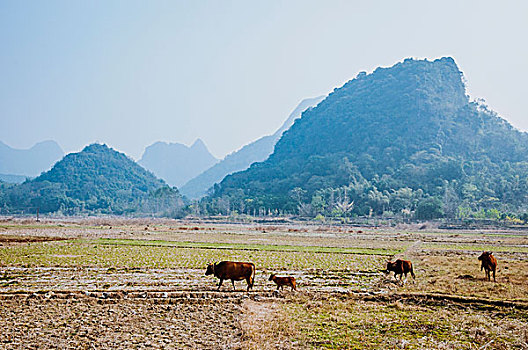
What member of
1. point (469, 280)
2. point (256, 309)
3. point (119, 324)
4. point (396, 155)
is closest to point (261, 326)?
point (256, 309)

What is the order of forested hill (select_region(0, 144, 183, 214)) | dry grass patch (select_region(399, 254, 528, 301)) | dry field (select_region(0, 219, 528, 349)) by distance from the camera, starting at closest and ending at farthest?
1. dry field (select_region(0, 219, 528, 349))
2. dry grass patch (select_region(399, 254, 528, 301))
3. forested hill (select_region(0, 144, 183, 214))

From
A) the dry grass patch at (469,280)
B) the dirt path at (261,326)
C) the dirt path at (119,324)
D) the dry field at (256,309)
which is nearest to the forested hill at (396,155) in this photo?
the dry grass patch at (469,280)

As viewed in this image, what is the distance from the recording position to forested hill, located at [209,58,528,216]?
110 m

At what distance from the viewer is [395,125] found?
161 metres

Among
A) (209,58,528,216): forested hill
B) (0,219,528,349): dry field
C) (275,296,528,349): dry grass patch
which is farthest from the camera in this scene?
(209,58,528,216): forested hill

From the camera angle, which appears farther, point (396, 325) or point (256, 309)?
point (256, 309)

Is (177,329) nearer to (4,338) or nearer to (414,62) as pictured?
(4,338)

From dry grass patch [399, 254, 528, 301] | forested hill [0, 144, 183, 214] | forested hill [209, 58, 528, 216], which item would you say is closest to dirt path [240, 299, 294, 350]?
dry grass patch [399, 254, 528, 301]

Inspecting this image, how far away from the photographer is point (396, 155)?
146 meters

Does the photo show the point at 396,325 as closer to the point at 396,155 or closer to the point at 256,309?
the point at 256,309

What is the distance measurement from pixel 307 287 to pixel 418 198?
98.5m

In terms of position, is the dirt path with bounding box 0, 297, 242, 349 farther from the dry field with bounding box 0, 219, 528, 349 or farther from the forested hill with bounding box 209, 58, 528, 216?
the forested hill with bounding box 209, 58, 528, 216

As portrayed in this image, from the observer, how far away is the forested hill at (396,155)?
110438 millimetres

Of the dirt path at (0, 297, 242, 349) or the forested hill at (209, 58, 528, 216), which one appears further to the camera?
the forested hill at (209, 58, 528, 216)
